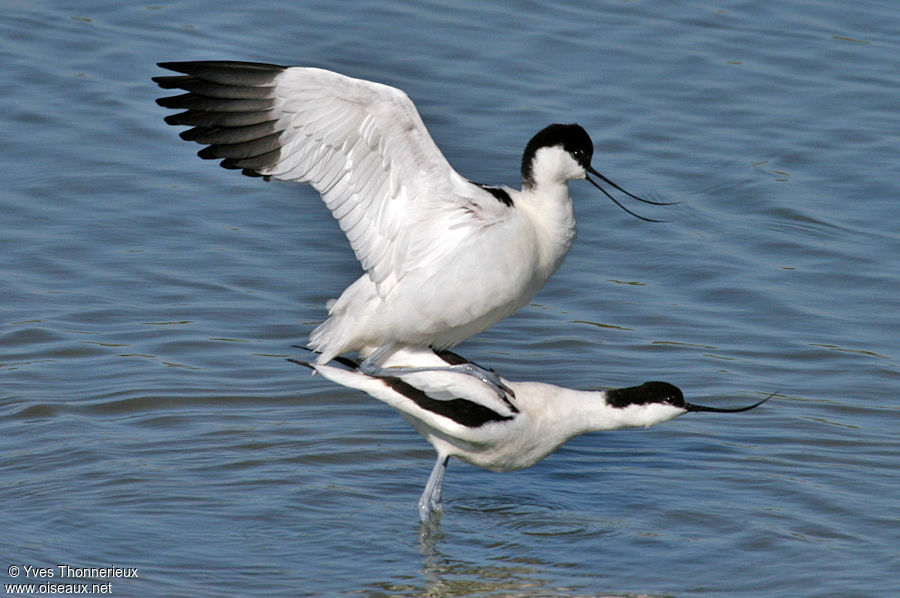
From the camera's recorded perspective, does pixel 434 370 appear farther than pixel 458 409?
Yes

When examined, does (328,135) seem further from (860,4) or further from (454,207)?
(860,4)

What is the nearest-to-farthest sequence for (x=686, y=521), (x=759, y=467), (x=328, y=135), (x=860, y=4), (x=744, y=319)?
(x=328, y=135) → (x=686, y=521) → (x=759, y=467) → (x=744, y=319) → (x=860, y=4)

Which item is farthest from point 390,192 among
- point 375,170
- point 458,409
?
point 458,409

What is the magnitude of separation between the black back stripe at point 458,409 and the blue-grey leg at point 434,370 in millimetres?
125

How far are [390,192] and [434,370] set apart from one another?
88cm

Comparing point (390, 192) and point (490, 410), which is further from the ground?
point (390, 192)

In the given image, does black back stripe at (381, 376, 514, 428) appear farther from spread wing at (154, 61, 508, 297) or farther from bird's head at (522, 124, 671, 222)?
bird's head at (522, 124, 671, 222)

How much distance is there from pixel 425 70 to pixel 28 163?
344 cm

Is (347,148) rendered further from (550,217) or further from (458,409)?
(458,409)

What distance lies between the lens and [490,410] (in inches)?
274

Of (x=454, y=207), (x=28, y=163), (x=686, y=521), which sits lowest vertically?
(x=686, y=521)

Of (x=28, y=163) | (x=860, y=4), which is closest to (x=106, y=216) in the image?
(x=28, y=163)

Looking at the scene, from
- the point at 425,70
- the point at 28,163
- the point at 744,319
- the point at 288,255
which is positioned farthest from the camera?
the point at 425,70

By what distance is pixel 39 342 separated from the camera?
8.82 m
